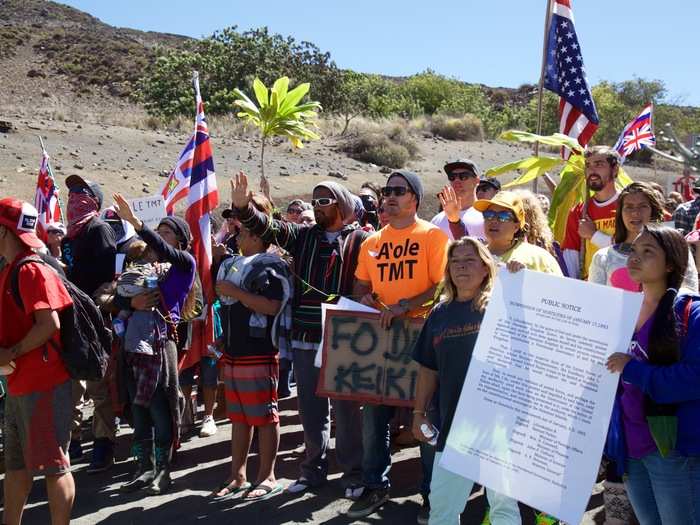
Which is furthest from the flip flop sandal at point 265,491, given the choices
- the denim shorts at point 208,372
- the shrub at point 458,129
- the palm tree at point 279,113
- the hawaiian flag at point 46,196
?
the shrub at point 458,129

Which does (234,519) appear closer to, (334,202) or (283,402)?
(334,202)

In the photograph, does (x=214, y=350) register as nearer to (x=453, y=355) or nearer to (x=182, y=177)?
(x=182, y=177)

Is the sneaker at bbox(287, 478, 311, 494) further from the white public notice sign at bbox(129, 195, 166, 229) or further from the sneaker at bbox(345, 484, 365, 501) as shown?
the white public notice sign at bbox(129, 195, 166, 229)

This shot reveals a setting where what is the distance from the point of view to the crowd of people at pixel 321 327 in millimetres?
3459

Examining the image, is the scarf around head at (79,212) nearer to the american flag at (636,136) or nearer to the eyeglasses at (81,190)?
the eyeglasses at (81,190)

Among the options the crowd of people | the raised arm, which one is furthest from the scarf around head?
the raised arm

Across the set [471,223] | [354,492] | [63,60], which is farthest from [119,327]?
[63,60]

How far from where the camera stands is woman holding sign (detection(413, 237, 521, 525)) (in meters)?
4.06

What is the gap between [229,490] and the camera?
19.0 feet

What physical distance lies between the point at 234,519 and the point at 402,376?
1516 millimetres

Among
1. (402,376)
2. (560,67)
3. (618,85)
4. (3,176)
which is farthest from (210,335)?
(618,85)

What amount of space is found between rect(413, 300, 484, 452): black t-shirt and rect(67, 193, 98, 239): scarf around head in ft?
13.1

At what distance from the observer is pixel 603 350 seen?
133 inches

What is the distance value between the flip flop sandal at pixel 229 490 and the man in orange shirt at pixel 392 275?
0.91 m
